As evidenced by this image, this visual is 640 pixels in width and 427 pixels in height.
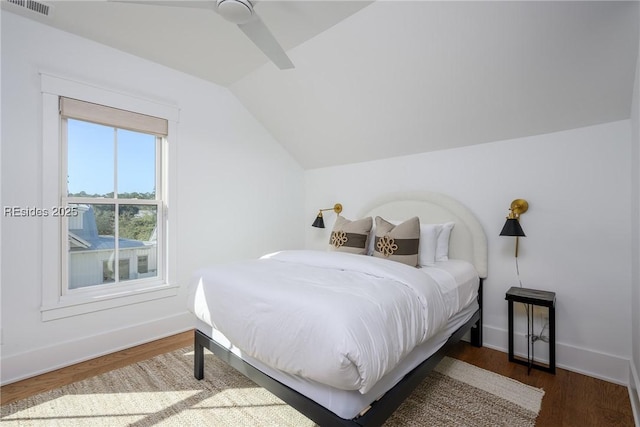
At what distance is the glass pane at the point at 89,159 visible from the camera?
2406 millimetres

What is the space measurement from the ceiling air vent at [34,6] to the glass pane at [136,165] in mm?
901

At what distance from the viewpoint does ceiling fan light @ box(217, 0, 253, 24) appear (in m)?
1.48

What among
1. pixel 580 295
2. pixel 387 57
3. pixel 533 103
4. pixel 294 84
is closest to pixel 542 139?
pixel 533 103

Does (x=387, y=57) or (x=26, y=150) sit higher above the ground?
(x=387, y=57)

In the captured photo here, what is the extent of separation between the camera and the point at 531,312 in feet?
7.73

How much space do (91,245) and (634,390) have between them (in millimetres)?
3994

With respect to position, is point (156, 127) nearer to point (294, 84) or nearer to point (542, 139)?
point (294, 84)

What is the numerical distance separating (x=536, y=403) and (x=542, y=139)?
1.92 metres

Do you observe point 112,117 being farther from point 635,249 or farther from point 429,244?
point 635,249

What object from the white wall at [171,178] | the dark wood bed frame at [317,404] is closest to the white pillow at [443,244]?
the dark wood bed frame at [317,404]

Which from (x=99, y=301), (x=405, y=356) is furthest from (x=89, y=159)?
(x=405, y=356)

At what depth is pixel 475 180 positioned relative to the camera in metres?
2.76

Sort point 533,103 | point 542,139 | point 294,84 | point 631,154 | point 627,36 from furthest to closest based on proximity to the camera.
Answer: point 294,84
point 542,139
point 533,103
point 631,154
point 627,36

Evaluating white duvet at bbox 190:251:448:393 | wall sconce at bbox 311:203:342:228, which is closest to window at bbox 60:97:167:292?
white duvet at bbox 190:251:448:393
